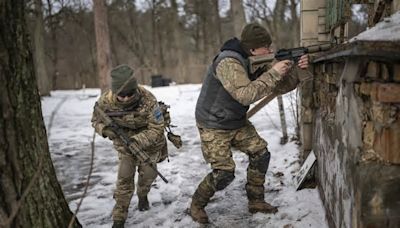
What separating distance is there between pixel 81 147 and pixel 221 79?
5.44 m

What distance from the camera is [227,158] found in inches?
150

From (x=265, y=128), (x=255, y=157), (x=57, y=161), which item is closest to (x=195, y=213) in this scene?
(x=255, y=157)

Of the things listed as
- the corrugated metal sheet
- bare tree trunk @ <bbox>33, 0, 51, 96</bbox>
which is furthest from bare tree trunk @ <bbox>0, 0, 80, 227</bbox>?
bare tree trunk @ <bbox>33, 0, 51, 96</bbox>

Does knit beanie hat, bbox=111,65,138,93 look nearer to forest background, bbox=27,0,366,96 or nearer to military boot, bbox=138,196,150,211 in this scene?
military boot, bbox=138,196,150,211

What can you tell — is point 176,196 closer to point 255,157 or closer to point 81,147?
point 255,157

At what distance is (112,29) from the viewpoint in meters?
32.5

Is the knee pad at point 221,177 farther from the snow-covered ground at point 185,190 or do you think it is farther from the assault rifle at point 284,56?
the assault rifle at point 284,56

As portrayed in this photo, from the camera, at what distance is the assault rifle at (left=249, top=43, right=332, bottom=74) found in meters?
3.56

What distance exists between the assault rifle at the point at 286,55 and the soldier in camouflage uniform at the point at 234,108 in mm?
58

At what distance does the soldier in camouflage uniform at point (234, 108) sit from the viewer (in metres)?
3.48

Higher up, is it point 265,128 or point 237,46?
point 237,46

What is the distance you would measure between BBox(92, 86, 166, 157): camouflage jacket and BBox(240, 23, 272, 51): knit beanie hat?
1.08m

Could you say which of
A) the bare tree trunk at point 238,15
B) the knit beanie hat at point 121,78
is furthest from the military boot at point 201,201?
the bare tree trunk at point 238,15

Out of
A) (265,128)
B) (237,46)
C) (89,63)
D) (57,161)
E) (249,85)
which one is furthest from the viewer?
(89,63)
